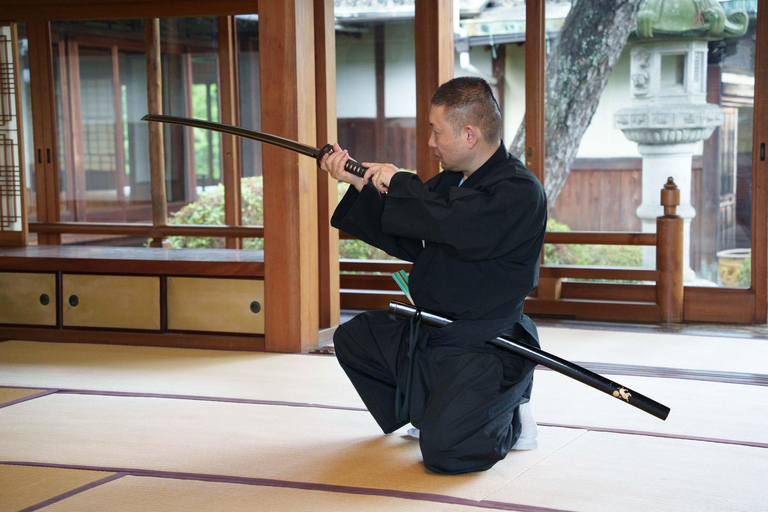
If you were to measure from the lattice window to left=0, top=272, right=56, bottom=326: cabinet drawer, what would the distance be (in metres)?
0.77

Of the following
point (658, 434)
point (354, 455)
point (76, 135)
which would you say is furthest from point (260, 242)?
point (658, 434)

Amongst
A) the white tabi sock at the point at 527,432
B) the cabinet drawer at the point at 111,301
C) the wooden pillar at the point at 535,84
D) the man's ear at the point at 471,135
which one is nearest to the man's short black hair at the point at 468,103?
the man's ear at the point at 471,135

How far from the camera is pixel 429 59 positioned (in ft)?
15.7

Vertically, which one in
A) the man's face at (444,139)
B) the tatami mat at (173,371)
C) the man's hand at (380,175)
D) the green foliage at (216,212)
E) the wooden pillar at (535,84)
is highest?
→ the wooden pillar at (535,84)

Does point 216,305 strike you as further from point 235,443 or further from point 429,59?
point 429,59

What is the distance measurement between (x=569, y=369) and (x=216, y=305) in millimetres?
2149

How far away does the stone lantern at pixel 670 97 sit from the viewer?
4.72m

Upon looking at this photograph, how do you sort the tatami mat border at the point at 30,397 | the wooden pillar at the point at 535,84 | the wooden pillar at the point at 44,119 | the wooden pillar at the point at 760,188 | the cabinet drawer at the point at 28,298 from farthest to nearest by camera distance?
the wooden pillar at the point at 44,119 < the wooden pillar at the point at 535,84 < the wooden pillar at the point at 760,188 < the cabinet drawer at the point at 28,298 < the tatami mat border at the point at 30,397

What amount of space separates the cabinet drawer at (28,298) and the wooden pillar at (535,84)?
2.90 meters

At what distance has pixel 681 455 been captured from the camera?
2334 mm

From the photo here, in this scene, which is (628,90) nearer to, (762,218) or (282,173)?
(762,218)

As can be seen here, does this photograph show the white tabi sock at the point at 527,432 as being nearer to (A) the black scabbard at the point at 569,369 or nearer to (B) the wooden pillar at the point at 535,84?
(A) the black scabbard at the point at 569,369

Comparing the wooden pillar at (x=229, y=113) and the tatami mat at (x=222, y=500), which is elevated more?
the wooden pillar at (x=229, y=113)

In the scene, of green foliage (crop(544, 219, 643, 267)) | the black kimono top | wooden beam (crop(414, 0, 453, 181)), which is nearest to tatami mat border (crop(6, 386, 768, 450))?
the black kimono top
